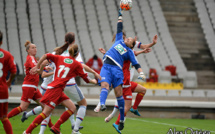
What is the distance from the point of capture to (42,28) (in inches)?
803

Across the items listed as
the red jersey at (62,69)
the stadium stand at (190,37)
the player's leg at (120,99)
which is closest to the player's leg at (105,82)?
the player's leg at (120,99)

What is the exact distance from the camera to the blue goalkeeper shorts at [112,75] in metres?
Result: 7.28

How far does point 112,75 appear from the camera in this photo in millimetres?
7316

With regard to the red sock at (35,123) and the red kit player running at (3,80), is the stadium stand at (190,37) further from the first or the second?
the red kit player running at (3,80)

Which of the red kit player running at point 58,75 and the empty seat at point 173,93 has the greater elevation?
the red kit player running at point 58,75

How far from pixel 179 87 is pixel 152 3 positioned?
820 cm

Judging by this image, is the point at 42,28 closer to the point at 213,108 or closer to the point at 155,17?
the point at 155,17

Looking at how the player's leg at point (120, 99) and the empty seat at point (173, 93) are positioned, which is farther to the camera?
the empty seat at point (173, 93)

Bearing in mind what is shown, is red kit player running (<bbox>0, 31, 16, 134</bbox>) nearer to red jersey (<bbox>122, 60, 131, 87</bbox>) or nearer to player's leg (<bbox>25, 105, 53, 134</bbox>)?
player's leg (<bbox>25, 105, 53, 134</bbox>)

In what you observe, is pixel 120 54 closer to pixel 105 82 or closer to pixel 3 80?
pixel 105 82

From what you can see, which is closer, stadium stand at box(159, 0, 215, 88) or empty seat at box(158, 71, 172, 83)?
empty seat at box(158, 71, 172, 83)

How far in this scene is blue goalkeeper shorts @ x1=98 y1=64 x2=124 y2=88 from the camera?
7.28 m

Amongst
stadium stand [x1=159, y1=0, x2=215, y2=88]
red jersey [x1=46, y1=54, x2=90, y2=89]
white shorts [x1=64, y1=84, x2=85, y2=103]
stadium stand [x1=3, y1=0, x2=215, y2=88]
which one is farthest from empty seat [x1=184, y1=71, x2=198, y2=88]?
red jersey [x1=46, y1=54, x2=90, y2=89]

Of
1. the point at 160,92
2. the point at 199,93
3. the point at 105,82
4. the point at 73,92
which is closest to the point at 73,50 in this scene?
the point at 73,92
